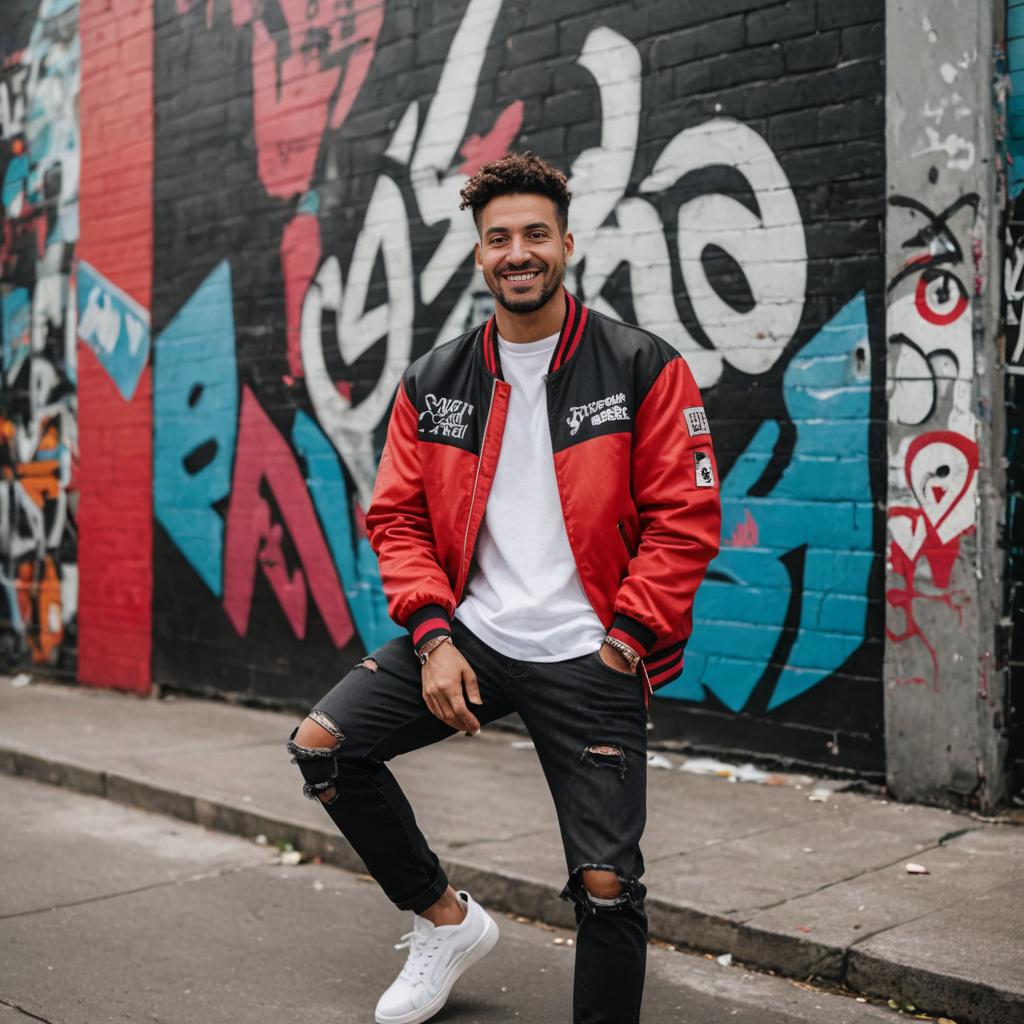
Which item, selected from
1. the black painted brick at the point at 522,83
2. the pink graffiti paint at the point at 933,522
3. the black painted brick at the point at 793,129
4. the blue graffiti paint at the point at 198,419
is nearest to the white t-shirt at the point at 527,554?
the pink graffiti paint at the point at 933,522

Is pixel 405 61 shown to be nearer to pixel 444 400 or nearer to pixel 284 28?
pixel 284 28

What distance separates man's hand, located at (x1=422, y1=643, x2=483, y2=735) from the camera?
3.43 meters

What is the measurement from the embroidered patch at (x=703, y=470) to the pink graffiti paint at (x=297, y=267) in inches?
224

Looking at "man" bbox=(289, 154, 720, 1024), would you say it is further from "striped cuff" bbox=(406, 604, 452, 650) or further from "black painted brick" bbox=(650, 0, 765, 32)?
"black painted brick" bbox=(650, 0, 765, 32)

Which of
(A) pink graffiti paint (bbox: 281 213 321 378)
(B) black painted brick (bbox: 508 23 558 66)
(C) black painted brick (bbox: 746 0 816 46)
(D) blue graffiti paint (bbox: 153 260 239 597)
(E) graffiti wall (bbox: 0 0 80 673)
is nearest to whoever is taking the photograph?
(C) black painted brick (bbox: 746 0 816 46)

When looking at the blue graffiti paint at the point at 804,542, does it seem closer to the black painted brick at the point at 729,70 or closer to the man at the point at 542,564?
the black painted brick at the point at 729,70

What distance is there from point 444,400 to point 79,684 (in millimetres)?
7582

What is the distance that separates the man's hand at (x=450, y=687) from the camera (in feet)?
11.3

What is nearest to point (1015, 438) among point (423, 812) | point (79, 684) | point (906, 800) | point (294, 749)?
point (906, 800)

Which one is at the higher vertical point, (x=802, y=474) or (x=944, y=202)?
(x=944, y=202)

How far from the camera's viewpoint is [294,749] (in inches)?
139

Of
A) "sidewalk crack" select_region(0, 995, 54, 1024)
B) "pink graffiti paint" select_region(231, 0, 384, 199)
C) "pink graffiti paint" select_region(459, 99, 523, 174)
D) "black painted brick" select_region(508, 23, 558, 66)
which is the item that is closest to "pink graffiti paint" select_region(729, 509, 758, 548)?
"pink graffiti paint" select_region(459, 99, 523, 174)

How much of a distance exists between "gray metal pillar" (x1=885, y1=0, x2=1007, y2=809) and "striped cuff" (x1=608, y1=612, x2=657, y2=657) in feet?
9.09

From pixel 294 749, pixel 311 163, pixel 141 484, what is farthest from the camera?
pixel 141 484
